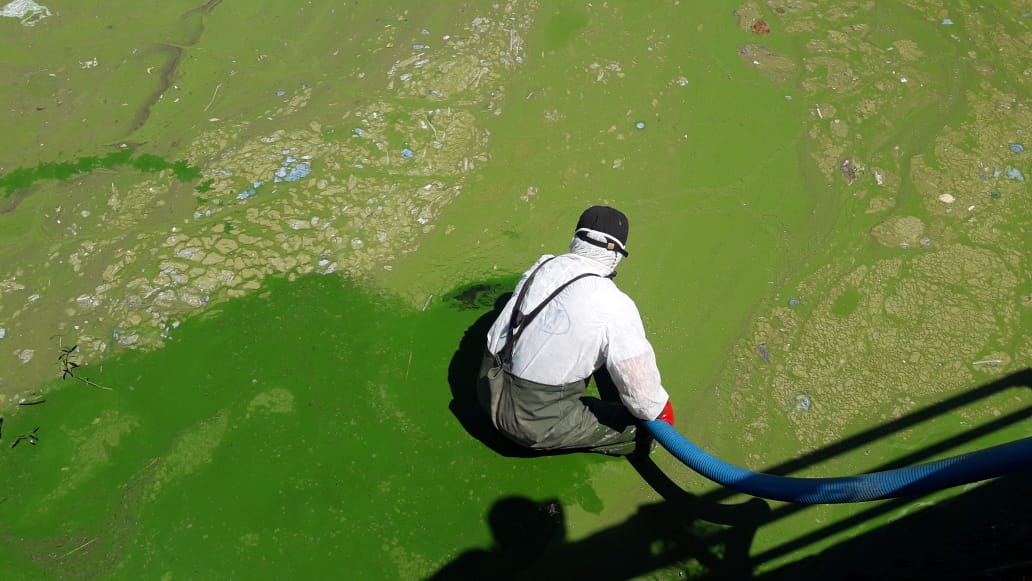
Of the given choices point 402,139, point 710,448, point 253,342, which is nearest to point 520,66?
point 402,139

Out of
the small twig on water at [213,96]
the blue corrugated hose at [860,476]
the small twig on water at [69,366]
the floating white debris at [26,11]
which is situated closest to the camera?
the blue corrugated hose at [860,476]

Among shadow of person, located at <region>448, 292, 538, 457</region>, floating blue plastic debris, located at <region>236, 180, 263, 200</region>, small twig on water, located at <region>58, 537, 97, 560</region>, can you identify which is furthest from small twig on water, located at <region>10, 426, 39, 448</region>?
shadow of person, located at <region>448, 292, 538, 457</region>

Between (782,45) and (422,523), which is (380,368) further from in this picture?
(782,45)

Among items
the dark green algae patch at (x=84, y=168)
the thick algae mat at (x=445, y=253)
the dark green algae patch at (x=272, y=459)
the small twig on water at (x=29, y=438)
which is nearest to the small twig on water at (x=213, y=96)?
the thick algae mat at (x=445, y=253)

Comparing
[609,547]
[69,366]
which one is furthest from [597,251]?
[69,366]

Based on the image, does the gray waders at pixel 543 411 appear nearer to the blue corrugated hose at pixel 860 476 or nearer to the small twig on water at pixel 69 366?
the blue corrugated hose at pixel 860 476

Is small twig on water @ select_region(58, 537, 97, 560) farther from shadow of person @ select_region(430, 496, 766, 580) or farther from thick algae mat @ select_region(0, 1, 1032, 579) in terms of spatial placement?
shadow of person @ select_region(430, 496, 766, 580)

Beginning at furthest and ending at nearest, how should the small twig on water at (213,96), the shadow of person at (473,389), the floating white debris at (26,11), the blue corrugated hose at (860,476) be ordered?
the floating white debris at (26,11), the small twig on water at (213,96), the shadow of person at (473,389), the blue corrugated hose at (860,476)

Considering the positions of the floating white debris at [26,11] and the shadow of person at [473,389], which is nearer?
the shadow of person at [473,389]
